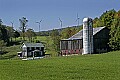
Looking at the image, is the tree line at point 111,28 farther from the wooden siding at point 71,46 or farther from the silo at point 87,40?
the wooden siding at point 71,46

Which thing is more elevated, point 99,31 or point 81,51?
point 99,31

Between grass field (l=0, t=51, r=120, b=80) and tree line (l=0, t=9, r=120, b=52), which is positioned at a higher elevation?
tree line (l=0, t=9, r=120, b=52)

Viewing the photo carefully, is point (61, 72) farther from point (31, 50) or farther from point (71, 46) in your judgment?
point (31, 50)

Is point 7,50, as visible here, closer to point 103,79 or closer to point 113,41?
point 113,41

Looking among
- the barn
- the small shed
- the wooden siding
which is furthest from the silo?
the small shed

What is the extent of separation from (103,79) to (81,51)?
57316 mm

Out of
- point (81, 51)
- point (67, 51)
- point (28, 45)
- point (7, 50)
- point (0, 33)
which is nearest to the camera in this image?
point (81, 51)

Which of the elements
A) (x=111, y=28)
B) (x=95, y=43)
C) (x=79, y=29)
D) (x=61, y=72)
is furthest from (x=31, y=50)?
(x=61, y=72)

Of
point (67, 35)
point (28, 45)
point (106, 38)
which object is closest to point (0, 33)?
point (28, 45)

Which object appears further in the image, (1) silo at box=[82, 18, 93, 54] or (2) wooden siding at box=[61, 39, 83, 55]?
(2) wooden siding at box=[61, 39, 83, 55]

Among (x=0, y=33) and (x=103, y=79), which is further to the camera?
(x=0, y=33)

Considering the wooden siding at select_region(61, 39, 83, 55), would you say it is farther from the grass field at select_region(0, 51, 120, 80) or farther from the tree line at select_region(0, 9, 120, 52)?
the grass field at select_region(0, 51, 120, 80)

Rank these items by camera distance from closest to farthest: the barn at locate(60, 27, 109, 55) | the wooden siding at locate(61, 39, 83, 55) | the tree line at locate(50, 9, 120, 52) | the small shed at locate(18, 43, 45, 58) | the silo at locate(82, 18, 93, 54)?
the tree line at locate(50, 9, 120, 52) → the silo at locate(82, 18, 93, 54) → the barn at locate(60, 27, 109, 55) → the wooden siding at locate(61, 39, 83, 55) → the small shed at locate(18, 43, 45, 58)

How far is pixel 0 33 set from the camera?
124 m
